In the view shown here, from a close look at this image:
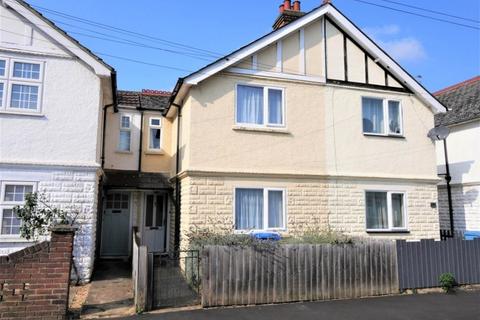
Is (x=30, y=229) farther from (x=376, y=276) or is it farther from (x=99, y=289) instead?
(x=376, y=276)

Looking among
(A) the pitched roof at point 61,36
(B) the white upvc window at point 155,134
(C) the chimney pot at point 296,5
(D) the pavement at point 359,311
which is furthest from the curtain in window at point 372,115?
(A) the pitched roof at point 61,36

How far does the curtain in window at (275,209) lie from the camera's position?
11.7 metres

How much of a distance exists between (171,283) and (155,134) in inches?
311

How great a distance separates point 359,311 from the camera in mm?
7984

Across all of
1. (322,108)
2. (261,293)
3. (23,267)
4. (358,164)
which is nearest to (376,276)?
(261,293)

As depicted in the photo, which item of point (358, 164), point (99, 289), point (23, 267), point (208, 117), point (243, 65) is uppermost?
point (243, 65)

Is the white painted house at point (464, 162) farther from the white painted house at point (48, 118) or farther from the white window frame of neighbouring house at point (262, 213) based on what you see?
the white painted house at point (48, 118)

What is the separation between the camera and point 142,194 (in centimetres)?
1488

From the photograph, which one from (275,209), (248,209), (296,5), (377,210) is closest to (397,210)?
(377,210)

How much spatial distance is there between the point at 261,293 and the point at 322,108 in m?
6.61

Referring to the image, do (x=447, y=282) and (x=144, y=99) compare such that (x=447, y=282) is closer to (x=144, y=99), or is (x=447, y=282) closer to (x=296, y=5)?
(x=296, y=5)

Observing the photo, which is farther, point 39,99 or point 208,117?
point 208,117

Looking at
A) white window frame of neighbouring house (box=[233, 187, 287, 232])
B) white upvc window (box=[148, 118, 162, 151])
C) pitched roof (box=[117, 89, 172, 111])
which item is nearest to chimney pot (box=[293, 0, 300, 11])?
pitched roof (box=[117, 89, 172, 111])

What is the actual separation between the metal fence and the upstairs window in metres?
4.31
